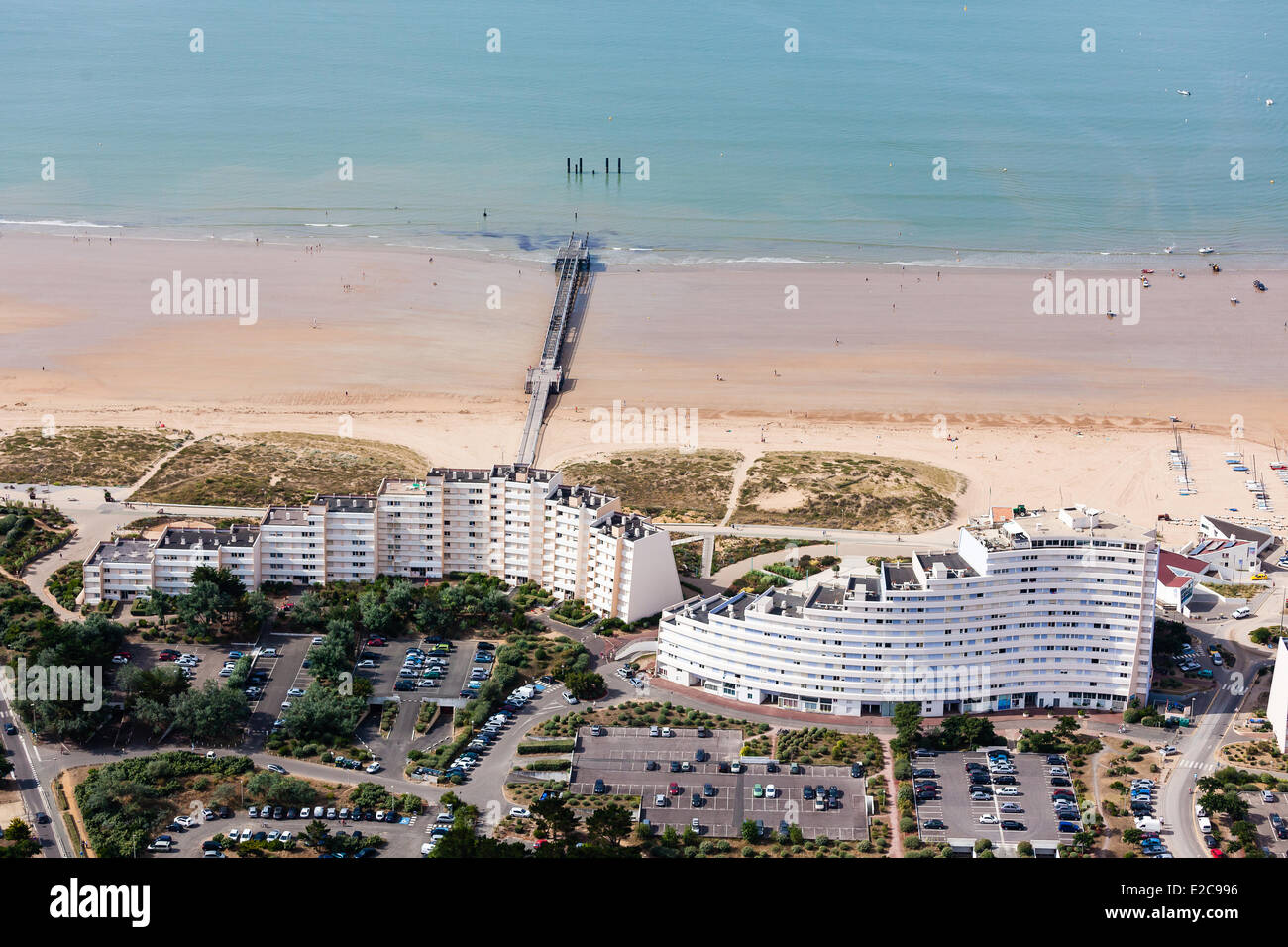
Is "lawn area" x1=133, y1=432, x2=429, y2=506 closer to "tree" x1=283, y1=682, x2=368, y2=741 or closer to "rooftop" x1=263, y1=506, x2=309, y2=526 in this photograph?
"rooftop" x1=263, y1=506, x2=309, y2=526

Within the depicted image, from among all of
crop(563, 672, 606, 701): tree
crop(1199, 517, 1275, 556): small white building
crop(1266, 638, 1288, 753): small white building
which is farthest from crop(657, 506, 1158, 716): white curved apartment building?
crop(1199, 517, 1275, 556): small white building

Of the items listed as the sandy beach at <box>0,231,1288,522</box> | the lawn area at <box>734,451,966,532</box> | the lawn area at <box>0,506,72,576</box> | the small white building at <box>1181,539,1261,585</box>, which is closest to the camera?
the lawn area at <box>0,506,72,576</box>

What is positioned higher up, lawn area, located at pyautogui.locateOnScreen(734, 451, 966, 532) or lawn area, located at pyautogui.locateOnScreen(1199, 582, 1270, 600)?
lawn area, located at pyautogui.locateOnScreen(734, 451, 966, 532)

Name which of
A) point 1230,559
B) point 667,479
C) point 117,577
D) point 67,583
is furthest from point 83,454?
point 1230,559

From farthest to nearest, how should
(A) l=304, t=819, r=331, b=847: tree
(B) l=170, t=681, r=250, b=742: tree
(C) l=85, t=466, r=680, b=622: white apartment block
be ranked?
(C) l=85, t=466, r=680, b=622: white apartment block < (B) l=170, t=681, r=250, b=742: tree < (A) l=304, t=819, r=331, b=847: tree

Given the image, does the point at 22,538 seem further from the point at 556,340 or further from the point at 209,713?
the point at 556,340

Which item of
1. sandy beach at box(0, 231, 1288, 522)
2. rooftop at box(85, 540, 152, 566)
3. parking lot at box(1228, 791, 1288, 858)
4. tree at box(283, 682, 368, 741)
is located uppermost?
sandy beach at box(0, 231, 1288, 522)
